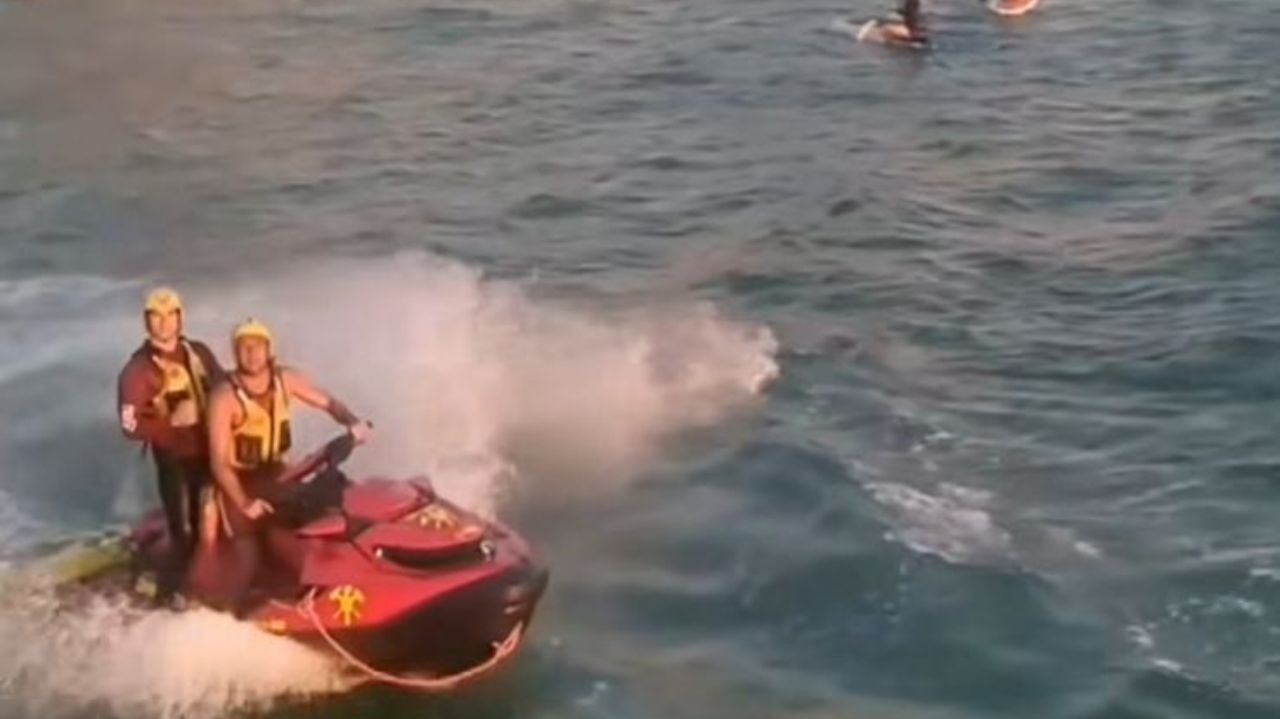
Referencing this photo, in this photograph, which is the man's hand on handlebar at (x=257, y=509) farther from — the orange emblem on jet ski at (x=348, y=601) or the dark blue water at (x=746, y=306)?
the dark blue water at (x=746, y=306)

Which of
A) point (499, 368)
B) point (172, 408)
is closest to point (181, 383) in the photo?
point (172, 408)

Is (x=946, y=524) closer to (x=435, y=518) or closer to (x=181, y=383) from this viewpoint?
(x=435, y=518)

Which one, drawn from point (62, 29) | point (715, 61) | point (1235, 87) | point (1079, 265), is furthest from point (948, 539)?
point (62, 29)

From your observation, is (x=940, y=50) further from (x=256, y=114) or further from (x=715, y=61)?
(x=256, y=114)

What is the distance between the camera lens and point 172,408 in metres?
13.7

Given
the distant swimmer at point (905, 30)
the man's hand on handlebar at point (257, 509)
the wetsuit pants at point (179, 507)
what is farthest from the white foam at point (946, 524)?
the distant swimmer at point (905, 30)

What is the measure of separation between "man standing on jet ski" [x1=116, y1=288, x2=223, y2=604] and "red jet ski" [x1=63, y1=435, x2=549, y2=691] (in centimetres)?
55

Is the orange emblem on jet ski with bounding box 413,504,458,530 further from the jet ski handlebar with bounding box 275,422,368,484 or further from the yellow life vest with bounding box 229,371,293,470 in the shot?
the yellow life vest with bounding box 229,371,293,470

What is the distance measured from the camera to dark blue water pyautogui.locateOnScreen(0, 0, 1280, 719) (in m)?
15.2

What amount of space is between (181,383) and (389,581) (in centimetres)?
167

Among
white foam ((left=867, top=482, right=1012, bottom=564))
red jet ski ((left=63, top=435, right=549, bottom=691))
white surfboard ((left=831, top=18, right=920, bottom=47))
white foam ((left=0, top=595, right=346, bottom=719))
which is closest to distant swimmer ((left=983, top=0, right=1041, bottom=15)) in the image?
white surfboard ((left=831, top=18, right=920, bottom=47))

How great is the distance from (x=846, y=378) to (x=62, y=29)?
69.0 ft

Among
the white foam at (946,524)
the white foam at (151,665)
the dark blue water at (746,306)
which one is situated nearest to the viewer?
the white foam at (151,665)

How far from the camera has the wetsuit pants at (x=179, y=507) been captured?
45.2 ft
